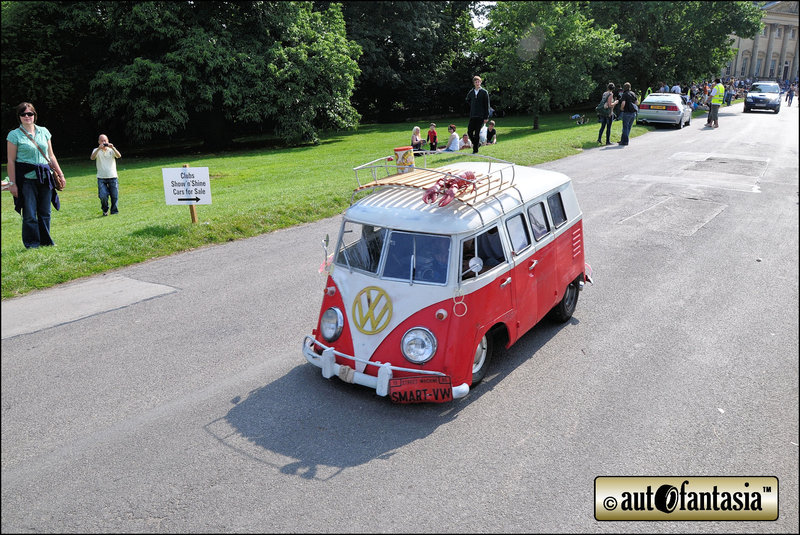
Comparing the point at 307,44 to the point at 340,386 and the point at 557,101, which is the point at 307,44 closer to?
the point at 557,101

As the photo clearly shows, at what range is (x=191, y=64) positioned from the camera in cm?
2584

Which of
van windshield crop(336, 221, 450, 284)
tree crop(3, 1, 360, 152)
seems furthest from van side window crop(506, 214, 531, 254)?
tree crop(3, 1, 360, 152)

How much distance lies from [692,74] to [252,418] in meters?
42.6

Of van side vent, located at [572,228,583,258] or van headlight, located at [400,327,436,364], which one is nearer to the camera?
van headlight, located at [400,327,436,364]

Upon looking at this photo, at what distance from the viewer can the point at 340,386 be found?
641 cm

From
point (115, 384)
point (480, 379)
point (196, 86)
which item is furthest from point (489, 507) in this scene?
point (196, 86)

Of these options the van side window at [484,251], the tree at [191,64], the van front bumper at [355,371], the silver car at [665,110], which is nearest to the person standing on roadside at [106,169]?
the van front bumper at [355,371]

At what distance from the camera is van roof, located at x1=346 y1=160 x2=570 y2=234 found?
614 cm

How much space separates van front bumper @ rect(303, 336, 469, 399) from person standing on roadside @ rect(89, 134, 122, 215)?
944 cm

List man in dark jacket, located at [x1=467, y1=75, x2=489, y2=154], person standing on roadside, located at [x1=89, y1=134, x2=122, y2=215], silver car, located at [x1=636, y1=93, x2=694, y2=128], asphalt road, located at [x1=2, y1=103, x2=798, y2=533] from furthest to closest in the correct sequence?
silver car, located at [x1=636, y1=93, x2=694, y2=128] → man in dark jacket, located at [x1=467, y1=75, x2=489, y2=154] → person standing on roadside, located at [x1=89, y1=134, x2=122, y2=215] → asphalt road, located at [x1=2, y1=103, x2=798, y2=533]

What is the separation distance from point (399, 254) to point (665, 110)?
85.3 ft

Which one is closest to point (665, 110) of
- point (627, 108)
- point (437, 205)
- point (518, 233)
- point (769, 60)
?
point (627, 108)

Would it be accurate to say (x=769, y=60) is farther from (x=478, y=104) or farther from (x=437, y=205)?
(x=437, y=205)

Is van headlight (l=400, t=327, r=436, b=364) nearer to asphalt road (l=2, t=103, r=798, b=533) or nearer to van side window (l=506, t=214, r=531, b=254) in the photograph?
asphalt road (l=2, t=103, r=798, b=533)
